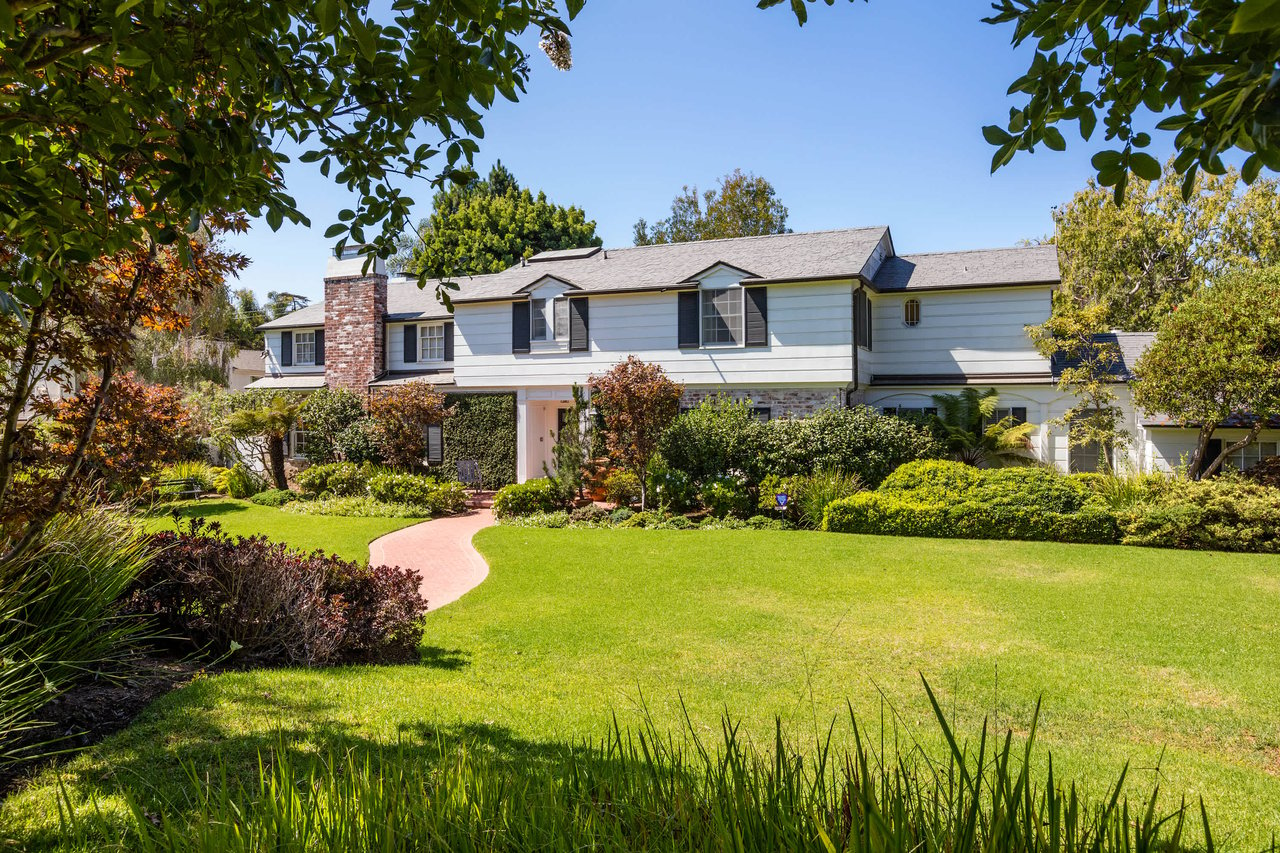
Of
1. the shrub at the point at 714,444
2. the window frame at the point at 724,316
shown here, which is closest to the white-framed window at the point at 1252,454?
the shrub at the point at 714,444

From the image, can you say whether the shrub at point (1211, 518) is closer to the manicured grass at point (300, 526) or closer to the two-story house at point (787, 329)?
the two-story house at point (787, 329)

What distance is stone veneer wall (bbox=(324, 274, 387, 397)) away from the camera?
85.6 feet

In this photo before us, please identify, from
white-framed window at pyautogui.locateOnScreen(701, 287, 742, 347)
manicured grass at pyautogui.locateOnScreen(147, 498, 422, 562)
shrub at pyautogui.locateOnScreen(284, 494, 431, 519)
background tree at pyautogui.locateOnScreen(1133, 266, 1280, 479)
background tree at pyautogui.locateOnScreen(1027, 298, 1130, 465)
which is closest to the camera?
manicured grass at pyautogui.locateOnScreen(147, 498, 422, 562)

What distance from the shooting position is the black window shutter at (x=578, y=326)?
865 inches

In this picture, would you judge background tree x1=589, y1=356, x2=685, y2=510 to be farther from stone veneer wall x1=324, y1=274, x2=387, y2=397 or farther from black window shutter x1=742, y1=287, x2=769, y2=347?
stone veneer wall x1=324, y1=274, x2=387, y2=397

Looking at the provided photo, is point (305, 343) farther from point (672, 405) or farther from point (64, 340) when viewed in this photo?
point (64, 340)

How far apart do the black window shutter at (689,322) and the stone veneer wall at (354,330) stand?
1156 cm

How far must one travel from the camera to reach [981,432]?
19859mm

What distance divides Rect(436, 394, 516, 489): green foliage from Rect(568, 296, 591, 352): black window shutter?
105 inches

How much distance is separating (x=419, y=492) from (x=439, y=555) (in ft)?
20.8

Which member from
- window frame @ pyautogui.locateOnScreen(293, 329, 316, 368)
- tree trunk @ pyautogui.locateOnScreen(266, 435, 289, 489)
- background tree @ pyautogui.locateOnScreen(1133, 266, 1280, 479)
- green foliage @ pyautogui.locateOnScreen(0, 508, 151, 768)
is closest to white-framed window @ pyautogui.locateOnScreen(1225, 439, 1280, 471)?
background tree @ pyautogui.locateOnScreen(1133, 266, 1280, 479)

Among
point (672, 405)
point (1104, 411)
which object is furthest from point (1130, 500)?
point (672, 405)

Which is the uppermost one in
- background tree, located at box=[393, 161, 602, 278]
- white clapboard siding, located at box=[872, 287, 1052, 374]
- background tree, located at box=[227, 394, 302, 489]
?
background tree, located at box=[393, 161, 602, 278]

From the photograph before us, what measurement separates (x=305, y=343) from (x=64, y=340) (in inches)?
988
